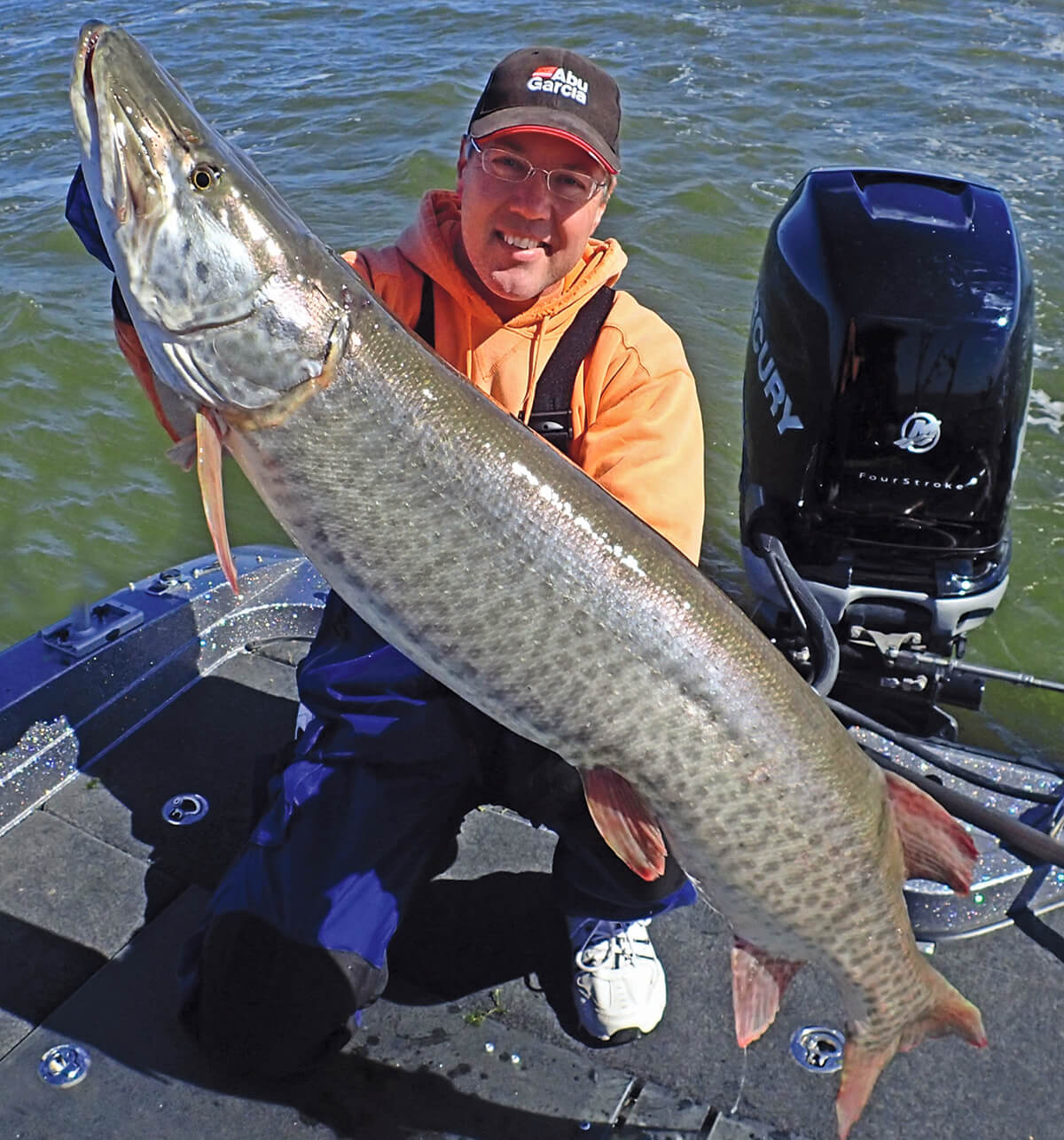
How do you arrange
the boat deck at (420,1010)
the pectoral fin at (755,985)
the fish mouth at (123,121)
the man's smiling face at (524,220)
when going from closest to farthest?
the fish mouth at (123,121)
the pectoral fin at (755,985)
the boat deck at (420,1010)
the man's smiling face at (524,220)

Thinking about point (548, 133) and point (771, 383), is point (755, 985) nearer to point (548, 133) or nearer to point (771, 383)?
point (548, 133)

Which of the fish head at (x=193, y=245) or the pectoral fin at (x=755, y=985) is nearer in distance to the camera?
the fish head at (x=193, y=245)

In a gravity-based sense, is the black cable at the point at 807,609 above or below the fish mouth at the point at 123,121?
below

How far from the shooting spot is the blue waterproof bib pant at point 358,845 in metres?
2.79

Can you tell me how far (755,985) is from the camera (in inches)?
102

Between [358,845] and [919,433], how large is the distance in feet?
7.13

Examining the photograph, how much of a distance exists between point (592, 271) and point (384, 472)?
3.38 feet

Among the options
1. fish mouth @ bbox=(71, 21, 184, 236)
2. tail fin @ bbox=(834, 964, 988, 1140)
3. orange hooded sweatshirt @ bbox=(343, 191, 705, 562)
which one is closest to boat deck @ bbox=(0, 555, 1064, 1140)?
tail fin @ bbox=(834, 964, 988, 1140)

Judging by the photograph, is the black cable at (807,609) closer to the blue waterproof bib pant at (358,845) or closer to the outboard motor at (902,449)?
the outboard motor at (902,449)

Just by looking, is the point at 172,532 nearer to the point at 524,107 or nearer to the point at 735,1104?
the point at 524,107

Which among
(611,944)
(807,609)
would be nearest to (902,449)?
(807,609)

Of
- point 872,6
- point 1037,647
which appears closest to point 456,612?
point 1037,647

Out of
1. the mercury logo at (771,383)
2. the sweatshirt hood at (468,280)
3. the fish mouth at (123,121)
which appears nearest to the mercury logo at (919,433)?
the mercury logo at (771,383)

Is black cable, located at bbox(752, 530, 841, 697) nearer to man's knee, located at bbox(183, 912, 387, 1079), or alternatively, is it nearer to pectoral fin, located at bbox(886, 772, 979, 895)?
pectoral fin, located at bbox(886, 772, 979, 895)
